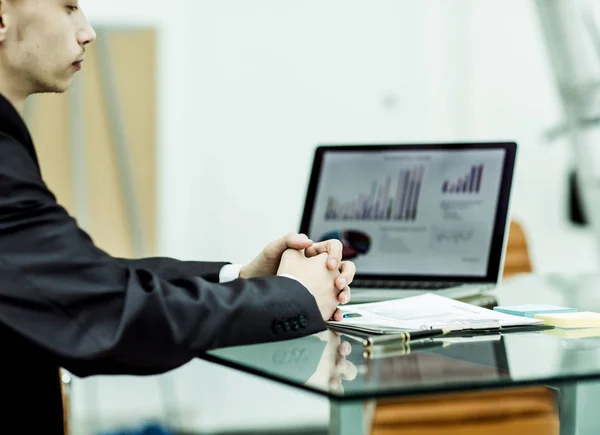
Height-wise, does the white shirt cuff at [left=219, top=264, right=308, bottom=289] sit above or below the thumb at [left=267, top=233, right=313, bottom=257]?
below

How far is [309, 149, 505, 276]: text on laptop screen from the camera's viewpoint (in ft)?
6.27

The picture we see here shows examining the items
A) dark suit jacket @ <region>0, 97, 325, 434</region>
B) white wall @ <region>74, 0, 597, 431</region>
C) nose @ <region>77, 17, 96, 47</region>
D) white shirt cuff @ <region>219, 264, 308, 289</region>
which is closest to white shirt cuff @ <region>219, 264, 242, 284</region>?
white shirt cuff @ <region>219, 264, 308, 289</region>

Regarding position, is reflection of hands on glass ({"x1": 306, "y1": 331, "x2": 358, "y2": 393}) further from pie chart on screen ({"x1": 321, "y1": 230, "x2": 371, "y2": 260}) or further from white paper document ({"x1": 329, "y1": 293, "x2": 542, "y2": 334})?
pie chart on screen ({"x1": 321, "y1": 230, "x2": 371, "y2": 260})

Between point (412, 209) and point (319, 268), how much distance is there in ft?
2.16

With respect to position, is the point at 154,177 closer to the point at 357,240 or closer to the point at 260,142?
the point at 260,142

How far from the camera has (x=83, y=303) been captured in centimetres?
112

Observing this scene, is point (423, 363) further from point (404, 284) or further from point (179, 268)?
point (404, 284)

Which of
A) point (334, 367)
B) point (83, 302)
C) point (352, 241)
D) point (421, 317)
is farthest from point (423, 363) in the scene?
point (352, 241)

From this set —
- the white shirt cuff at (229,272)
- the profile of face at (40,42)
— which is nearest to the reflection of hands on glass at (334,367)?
the white shirt cuff at (229,272)

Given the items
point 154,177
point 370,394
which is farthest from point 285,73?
point 370,394

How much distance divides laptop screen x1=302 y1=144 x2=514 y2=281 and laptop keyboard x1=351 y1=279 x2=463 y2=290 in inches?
Answer: 0.9

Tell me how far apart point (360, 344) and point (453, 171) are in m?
0.86

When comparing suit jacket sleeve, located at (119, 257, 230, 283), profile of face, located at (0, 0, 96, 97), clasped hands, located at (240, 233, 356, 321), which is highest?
profile of face, located at (0, 0, 96, 97)

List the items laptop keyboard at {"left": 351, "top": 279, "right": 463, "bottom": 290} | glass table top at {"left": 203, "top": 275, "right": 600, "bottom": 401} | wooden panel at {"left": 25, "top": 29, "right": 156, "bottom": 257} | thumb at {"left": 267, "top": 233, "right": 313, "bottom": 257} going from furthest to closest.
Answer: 1. wooden panel at {"left": 25, "top": 29, "right": 156, "bottom": 257}
2. laptop keyboard at {"left": 351, "top": 279, "right": 463, "bottom": 290}
3. thumb at {"left": 267, "top": 233, "right": 313, "bottom": 257}
4. glass table top at {"left": 203, "top": 275, "right": 600, "bottom": 401}
